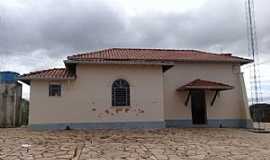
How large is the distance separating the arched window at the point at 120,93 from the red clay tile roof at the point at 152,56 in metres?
1.29

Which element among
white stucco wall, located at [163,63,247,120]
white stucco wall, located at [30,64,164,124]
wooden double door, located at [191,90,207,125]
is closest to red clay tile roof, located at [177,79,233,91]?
white stucco wall, located at [163,63,247,120]

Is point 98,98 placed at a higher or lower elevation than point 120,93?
lower

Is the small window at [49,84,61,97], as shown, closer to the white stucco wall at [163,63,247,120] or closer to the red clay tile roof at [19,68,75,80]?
the red clay tile roof at [19,68,75,80]

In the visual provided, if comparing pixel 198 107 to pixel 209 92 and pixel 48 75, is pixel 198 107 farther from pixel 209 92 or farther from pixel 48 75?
pixel 48 75

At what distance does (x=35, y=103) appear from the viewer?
1460cm

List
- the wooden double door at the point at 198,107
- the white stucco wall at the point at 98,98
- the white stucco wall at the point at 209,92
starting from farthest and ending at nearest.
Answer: the wooden double door at the point at 198,107
the white stucco wall at the point at 209,92
the white stucco wall at the point at 98,98

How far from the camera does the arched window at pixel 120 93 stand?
50.0 feet

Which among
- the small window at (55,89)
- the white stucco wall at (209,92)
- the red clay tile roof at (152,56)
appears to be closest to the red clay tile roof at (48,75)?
the small window at (55,89)

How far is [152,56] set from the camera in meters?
17.9

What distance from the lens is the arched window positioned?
1524cm

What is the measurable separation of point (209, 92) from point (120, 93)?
237 inches

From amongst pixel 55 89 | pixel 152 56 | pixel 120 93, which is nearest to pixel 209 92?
pixel 152 56

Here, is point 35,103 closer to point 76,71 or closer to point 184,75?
point 76,71

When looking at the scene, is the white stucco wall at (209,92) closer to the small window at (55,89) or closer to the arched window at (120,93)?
the arched window at (120,93)
